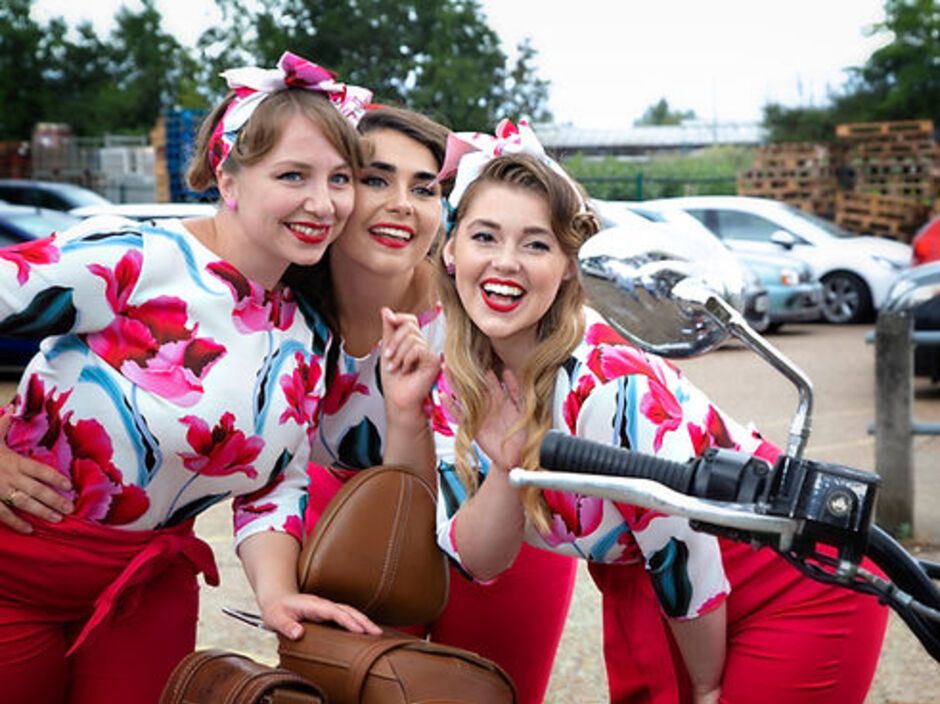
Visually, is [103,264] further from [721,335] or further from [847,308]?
[847,308]

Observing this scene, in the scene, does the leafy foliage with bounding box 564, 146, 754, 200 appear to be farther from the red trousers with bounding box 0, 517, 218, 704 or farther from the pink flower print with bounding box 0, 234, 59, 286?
the pink flower print with bounding box 0, 234, 59, 286

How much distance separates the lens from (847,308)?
53.7ft

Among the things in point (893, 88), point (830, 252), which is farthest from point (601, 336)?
point (893, 88)

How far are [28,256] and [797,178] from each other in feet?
70.3

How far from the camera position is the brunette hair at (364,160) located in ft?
10.1

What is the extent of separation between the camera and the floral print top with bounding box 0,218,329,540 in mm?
2686

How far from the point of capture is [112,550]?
9.29ft

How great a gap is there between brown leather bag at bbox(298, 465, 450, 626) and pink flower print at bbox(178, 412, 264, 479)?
0.81 ft

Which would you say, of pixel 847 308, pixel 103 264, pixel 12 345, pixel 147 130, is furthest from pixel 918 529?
pixel 147 130

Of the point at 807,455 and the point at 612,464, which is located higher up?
the point at 612,464

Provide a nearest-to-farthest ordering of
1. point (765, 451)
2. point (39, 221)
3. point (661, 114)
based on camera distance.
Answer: point (765, 451)
point (39, 221)
point (661, 114)

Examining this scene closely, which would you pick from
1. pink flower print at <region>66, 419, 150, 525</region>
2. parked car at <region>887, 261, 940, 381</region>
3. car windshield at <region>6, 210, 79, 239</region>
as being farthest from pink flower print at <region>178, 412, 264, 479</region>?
car windshield at <region>6, 210, 79, 239</region>

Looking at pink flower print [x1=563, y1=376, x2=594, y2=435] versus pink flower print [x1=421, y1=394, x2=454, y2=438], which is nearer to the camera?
pink flower print [x1=563, y1=376, x2=594, y2=435]

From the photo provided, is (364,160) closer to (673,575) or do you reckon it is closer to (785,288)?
(673,575)
